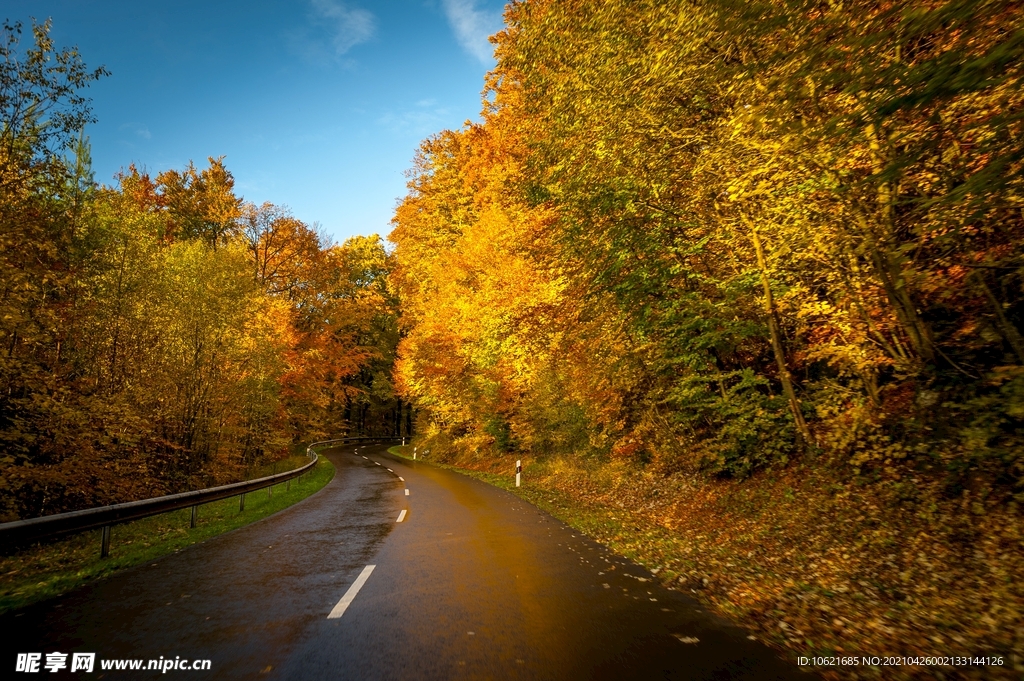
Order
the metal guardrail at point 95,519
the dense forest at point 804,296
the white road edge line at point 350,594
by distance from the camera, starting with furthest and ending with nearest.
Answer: the metal guardrail at point 95,519 < the white road edge line at point 350,594 < the dense forest at point 804,296

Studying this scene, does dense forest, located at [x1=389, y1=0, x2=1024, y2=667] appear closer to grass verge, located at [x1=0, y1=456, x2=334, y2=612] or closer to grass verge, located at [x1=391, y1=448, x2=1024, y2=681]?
grass verge, located at [x1=391, y1=448, x2=1024, y2=681]

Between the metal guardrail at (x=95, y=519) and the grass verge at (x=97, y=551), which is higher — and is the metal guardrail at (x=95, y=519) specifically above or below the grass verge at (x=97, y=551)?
above

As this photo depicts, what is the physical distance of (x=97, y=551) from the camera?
8.16 meters

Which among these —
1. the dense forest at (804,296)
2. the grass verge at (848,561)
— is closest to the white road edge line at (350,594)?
the grass verge at (848,561)

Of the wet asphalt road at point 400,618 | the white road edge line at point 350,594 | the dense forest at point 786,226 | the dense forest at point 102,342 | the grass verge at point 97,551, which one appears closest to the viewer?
the wet asphalt road at point 400,618

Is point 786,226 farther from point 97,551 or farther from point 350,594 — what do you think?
point 97,551

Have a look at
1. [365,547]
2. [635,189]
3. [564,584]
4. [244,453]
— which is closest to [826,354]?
[635,189]

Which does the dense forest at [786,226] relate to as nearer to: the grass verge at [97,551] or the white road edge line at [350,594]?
the white road edge line at [350,594]

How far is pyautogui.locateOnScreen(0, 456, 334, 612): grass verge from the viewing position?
5.89 metres

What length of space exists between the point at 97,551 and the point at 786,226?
12.6 metres

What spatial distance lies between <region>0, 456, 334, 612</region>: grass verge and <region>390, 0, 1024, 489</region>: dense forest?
30.7 ft

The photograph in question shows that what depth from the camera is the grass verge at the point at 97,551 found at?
232 inches

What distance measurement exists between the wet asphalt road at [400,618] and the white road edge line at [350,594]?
68mm

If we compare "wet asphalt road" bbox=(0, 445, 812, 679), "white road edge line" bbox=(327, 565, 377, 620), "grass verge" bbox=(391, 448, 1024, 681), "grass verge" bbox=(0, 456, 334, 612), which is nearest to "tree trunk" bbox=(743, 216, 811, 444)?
"grass verge" bbox=(391, 448, 1024, 681)
